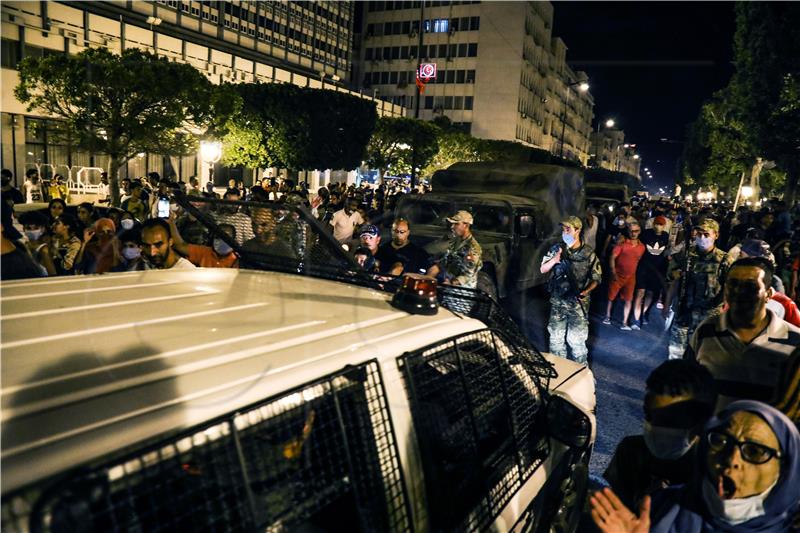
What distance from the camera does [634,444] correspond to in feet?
7.81

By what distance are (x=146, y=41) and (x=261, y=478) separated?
133 ft

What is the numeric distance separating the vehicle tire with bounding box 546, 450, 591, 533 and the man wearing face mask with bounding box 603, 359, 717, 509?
0.28 metres

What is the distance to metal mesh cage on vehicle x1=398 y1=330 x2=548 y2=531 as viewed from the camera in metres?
1.81

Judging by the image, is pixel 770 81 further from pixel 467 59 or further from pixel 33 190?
pixel 467 59

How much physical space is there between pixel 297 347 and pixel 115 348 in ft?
1.69

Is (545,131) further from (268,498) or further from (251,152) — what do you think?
(268,498)

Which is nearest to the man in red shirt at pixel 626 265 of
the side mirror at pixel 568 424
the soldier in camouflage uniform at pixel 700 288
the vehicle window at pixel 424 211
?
the soldier in camouflage uniform at pixel 700 288

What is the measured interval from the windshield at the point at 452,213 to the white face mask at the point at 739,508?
665 cm

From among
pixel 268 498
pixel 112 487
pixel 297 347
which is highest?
pixel 297 347

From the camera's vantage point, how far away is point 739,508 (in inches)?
69.0

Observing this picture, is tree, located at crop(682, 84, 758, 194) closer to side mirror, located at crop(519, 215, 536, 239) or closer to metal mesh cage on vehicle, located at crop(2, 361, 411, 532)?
side mirror, located at crop(519, 215, 536, 239)

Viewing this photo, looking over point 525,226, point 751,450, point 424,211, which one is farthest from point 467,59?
point 751,450

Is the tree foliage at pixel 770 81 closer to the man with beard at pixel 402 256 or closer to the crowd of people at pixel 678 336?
the crowd of people at pixel 678 336

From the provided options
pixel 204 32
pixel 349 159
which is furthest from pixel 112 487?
pixel 204 32
